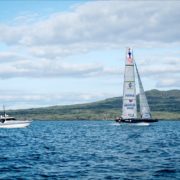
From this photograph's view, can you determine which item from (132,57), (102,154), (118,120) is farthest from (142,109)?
(102,154)

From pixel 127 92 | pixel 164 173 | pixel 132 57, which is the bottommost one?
pixel 164 173

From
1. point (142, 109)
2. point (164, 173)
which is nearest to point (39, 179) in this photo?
point (164, 173)

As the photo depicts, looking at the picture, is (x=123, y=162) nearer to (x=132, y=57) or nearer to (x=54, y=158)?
(x=54, y=158)

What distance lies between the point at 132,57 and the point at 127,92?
12.7m

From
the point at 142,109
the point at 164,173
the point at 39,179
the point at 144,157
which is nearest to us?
the point at 39,179

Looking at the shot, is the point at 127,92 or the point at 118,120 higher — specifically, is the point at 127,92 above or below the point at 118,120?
above

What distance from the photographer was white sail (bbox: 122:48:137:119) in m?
142

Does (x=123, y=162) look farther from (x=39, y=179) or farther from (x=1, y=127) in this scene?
(x=1, y=127)

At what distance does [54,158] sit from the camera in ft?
162

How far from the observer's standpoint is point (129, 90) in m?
142

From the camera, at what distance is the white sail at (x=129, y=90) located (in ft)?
464

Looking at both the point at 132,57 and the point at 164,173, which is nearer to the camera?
the point at 164,173

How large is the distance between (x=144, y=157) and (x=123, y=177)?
555 inches

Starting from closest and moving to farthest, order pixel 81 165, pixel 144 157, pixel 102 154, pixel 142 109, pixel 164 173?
pixel 164 173 < pixel 81 165 < pixel 144 157 < pixel 102 154 < pixel 142 109
